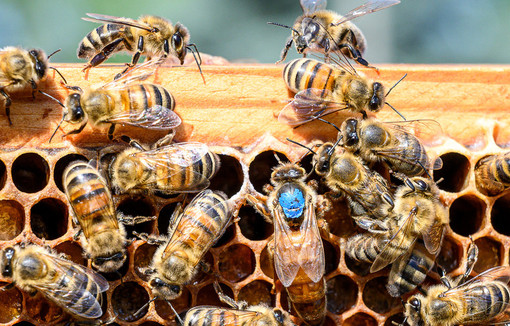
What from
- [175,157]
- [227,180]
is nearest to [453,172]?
[227,180]

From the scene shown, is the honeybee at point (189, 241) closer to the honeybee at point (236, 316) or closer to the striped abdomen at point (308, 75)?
the honeybee at point (236, 316)

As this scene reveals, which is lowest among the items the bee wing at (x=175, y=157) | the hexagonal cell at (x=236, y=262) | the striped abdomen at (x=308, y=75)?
the hexagonal cell at (x=236, y=262)

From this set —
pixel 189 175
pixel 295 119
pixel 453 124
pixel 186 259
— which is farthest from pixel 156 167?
pixel 453 124

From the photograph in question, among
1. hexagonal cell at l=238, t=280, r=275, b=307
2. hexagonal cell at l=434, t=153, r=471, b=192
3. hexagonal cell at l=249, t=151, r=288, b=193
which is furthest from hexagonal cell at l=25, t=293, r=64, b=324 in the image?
hexagonal cell at l=434, t=153, r=471, b=192

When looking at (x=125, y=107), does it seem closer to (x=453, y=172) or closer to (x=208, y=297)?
(x=208, y=297)

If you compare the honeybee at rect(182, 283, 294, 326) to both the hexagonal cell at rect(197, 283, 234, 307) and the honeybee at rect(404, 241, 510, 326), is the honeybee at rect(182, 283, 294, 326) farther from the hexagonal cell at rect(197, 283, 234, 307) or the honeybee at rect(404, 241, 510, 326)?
the honeybee at rect(404, 241, 510, 326)

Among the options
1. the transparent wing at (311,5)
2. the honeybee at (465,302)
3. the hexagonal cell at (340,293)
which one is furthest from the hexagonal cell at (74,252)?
the transparent wing at (311,5)
